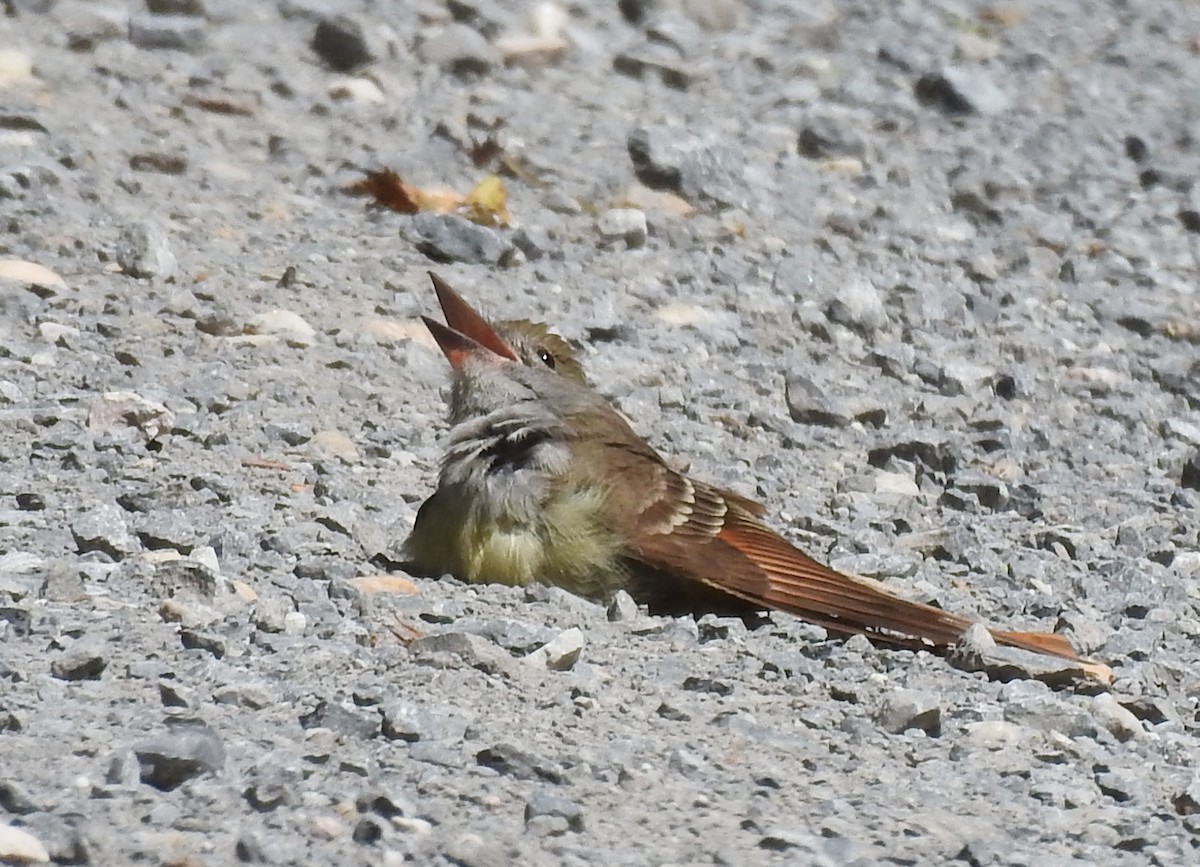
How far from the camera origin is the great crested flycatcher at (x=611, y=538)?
5.35 m

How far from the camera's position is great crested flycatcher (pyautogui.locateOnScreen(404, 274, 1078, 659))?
17.6 ft

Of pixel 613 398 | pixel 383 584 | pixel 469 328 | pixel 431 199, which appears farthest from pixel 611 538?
pixel 431 199

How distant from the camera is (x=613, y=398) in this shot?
702cm

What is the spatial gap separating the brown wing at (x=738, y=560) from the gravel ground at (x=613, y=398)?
101 millimetres

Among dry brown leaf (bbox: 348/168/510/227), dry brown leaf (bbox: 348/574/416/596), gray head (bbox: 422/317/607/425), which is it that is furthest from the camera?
dry brown leaf (bbox: 348/168/510/227)

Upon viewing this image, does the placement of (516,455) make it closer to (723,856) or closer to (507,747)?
(507,747)

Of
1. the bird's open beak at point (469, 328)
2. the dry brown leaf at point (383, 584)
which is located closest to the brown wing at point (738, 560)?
the bird's open beak at point (469, 328)

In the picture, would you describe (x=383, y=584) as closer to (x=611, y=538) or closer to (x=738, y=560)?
(x=611, y=538)

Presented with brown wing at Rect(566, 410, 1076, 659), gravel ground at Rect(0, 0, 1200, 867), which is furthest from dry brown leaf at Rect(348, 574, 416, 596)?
brown wing at Rect(566, 410, 1076, 659)

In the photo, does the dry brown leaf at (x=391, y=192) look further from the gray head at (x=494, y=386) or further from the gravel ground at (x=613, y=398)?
the gray head at (x=494, y=386)

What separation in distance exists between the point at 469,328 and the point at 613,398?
1.07 metres

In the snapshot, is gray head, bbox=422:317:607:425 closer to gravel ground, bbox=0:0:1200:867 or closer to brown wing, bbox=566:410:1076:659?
brown wing, bbox=566:410:1076:659

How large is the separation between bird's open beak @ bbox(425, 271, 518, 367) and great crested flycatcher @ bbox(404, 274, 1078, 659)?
0.12 metres

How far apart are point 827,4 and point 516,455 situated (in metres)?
6.68
